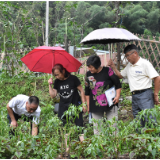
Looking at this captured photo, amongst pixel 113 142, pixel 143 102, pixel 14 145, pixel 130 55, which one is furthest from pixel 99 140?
pixel 130 55

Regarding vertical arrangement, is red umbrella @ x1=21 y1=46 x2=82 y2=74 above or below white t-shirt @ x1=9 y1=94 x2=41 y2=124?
above

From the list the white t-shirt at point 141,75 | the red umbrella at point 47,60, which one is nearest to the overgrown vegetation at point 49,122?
the white t-shirt at point 141,75

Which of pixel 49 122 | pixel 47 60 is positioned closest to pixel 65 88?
pixel 47 60

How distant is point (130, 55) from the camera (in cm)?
269

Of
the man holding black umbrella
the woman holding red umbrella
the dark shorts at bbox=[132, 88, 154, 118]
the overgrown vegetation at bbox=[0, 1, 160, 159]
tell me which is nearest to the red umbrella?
the woman holding red umbrella

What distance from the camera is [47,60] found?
327 centimetres

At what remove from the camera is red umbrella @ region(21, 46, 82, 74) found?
320cm

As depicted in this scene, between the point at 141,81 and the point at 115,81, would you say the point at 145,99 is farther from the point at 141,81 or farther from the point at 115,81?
the point at 115,81

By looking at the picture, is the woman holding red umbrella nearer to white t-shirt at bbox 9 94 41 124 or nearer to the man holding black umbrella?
white t-shirt at bbox 9 94 41 124

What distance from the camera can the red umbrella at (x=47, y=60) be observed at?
3.20m

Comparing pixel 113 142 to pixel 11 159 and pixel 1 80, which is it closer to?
pixel 11 159

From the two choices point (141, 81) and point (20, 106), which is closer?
point (141, 81)

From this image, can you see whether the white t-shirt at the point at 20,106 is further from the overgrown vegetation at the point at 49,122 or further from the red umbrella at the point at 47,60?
the red umbrella at the point at 47,60

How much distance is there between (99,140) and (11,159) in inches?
30.5
